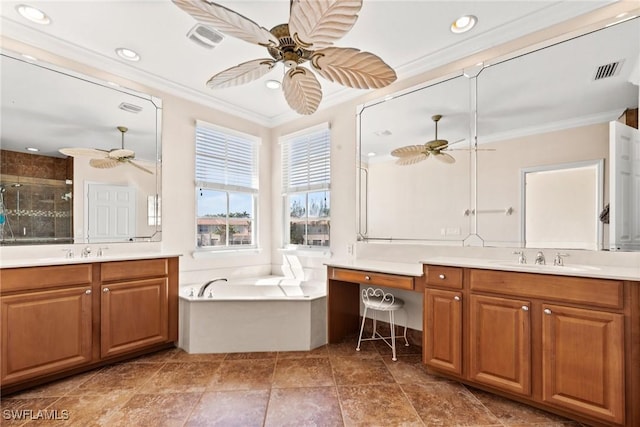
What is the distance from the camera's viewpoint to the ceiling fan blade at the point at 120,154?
298cm

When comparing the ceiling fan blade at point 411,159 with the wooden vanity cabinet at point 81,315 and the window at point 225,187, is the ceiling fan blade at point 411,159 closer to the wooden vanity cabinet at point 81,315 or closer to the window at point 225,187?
the window at point 225,187

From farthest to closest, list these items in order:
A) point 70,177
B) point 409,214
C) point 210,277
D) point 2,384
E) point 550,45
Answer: point 210,277, point 409,214, point 70,177, point 550,45, point 2,384

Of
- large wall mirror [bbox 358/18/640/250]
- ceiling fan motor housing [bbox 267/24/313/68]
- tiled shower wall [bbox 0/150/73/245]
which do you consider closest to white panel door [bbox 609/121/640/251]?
large wall mirror [bbox 358/18/640/250]

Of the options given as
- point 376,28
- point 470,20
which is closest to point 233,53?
point 376,28

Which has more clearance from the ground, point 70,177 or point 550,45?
point 550,45

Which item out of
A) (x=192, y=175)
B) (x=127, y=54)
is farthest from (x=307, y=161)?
(x=127, y=54)

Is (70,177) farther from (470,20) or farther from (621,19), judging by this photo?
(621,19)

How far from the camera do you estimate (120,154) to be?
303cm

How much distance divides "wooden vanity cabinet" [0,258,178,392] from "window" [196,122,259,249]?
0.93 metres

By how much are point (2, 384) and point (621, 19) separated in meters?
4.85

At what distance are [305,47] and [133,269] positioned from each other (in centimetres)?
236

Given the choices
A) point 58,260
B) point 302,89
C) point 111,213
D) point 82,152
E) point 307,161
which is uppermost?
point 302,89

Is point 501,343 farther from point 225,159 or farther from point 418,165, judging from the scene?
point 225,159

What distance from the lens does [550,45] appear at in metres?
2.31
